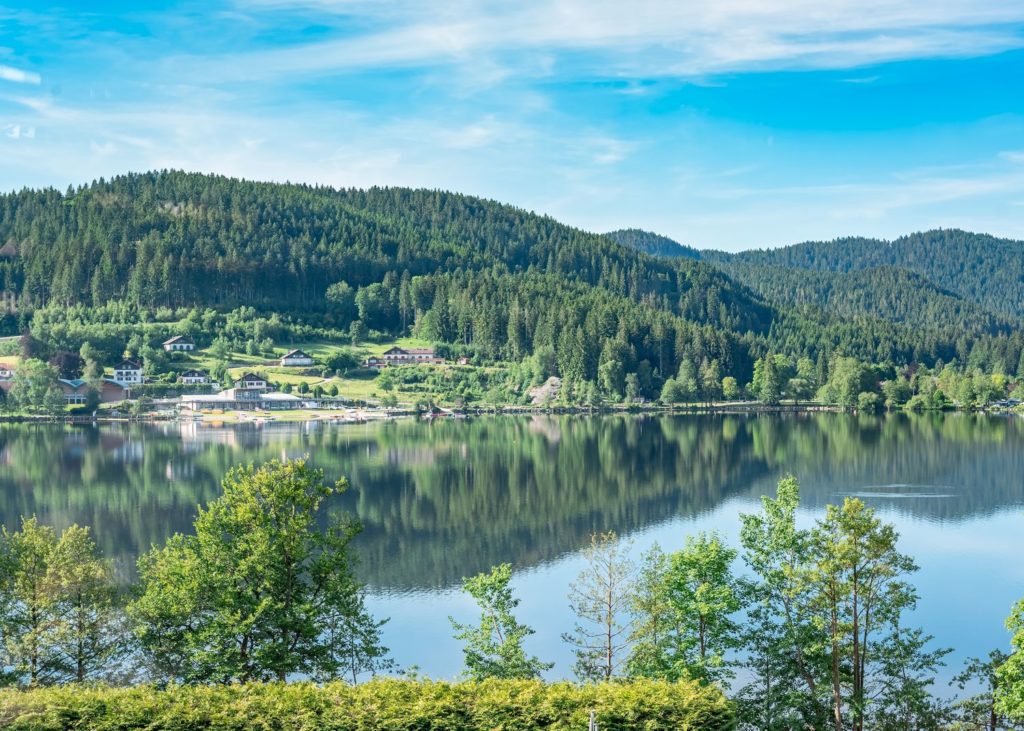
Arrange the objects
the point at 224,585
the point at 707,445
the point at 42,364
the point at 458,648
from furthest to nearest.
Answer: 1. the point at 42,364
2. the point at 707,445
3. the point at 458,648
4. the point at 224,585

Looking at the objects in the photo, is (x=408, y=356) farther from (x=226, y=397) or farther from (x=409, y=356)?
(x=226, y=397)

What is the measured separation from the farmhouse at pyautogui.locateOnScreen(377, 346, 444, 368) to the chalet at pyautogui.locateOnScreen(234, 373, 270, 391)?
78.5ft

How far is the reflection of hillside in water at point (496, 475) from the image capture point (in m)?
51.2

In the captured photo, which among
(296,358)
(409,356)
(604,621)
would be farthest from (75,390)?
(604,621)

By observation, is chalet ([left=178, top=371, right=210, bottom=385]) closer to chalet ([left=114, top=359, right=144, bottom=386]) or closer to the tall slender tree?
chalet ([left=114, top=359, right=144, bottom=386])

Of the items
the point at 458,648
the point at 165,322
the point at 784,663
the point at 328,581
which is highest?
the point at 165,322

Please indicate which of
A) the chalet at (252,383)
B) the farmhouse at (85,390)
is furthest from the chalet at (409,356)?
the farmhouse at (85,390)

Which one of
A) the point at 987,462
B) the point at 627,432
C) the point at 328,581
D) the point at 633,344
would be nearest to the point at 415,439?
the point at 627,432

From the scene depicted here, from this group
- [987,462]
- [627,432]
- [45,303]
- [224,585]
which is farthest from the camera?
[45,303]

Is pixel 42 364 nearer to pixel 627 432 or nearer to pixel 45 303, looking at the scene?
pixel 45 303

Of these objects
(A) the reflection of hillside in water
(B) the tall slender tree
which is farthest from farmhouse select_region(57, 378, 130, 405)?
(B) the tall slender tree

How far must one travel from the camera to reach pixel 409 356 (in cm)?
16175

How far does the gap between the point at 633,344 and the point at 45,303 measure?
106 meters

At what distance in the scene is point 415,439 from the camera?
101688 mm
